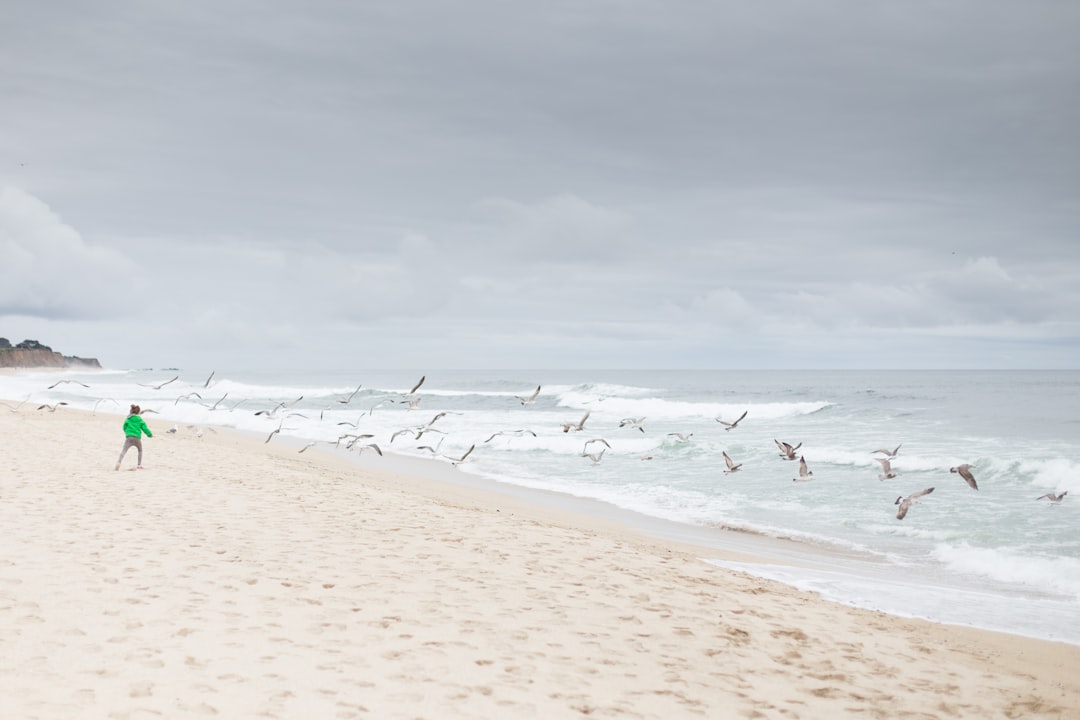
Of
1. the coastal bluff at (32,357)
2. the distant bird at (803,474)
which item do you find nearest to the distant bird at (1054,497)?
the distant bird at (803,474)

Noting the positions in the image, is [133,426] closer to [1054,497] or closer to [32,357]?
[1054,497]

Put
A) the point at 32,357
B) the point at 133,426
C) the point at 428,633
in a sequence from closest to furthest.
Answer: the point at 428,633 < the point at 133,426 < the point at 32,357

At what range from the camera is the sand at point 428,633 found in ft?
17.0

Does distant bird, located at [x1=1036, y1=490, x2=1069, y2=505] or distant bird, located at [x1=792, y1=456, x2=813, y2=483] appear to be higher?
distant bird, located at [x1=1036, y1=490, x2=1069, y2=505]

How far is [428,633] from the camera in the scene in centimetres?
638

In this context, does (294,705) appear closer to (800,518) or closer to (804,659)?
(804,659)

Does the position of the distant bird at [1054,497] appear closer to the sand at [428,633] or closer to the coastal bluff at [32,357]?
the sand at [428,633]

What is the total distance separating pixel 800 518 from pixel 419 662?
1173 centimetres

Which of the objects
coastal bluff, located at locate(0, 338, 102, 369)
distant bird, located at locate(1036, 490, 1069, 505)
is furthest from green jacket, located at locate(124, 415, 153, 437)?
coastal bluff, located at locate(0, 338, 102, 369)

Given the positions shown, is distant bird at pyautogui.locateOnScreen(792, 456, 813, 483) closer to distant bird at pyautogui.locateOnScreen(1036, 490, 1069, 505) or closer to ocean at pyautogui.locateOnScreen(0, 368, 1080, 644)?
ocean at pyautogui.locateOnScreen(0, 368, 1080, 644)

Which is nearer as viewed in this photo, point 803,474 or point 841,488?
point 803,474

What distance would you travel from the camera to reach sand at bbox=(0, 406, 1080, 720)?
5.19 metres

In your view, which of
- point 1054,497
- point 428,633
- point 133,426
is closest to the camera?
point 428,633

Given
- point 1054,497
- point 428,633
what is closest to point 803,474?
point 1054,497
